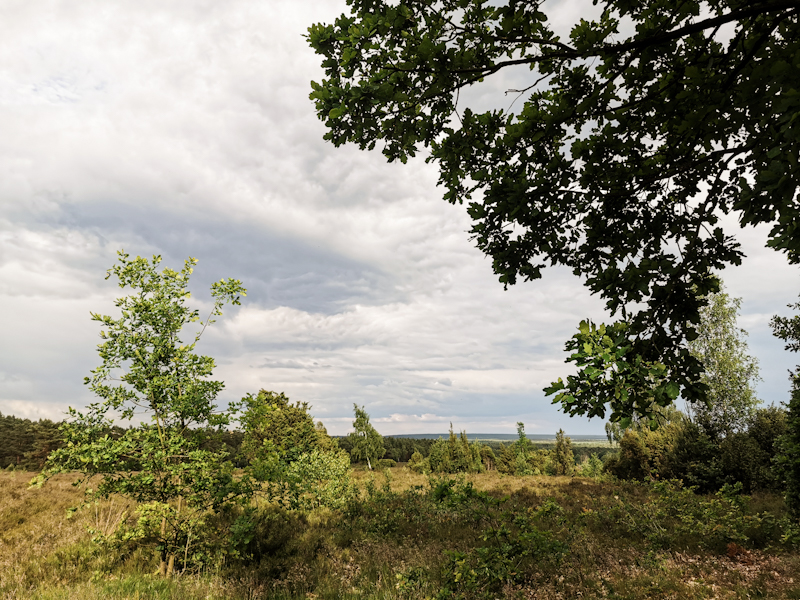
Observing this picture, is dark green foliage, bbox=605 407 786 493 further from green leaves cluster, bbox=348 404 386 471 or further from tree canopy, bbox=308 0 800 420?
green leaves cluster, bbox=348 404 386 471

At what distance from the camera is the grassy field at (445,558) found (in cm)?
614

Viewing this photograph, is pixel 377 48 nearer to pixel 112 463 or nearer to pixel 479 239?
pixel 479 239

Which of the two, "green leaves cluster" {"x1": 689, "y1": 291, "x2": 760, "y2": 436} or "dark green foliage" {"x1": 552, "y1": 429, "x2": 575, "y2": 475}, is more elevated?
"green leaves cluster" {"x1": 689, "y1": 291, "x2": 760, "y2": 436}

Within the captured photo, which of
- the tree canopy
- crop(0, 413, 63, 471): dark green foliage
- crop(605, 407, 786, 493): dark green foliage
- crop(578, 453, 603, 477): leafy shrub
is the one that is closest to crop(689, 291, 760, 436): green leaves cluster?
crop(605, 407, 786, 493): dark green foliage

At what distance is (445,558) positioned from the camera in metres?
8.38

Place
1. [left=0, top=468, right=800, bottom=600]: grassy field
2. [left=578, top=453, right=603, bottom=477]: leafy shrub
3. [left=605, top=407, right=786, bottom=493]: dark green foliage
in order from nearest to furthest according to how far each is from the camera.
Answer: [left=0, top=468, right=800, bottom=600]: grassy field → [left=605, top=407, right=786, bottom=493]: dark green foliage → [left=578, top=453, right=603, bottom=477]: leafy shrub

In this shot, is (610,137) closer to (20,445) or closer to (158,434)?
(158,434)

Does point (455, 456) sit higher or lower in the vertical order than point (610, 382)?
lower

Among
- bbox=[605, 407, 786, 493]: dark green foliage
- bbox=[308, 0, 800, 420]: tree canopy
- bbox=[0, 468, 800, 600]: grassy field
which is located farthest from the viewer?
bbox=[605, 407, 786, 493]: dark green foliage

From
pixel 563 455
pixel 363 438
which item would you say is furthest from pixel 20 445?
pixel 563 455

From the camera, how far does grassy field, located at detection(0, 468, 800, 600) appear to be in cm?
614

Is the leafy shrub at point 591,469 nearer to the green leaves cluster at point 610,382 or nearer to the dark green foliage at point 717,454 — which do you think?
the dark green foliage at point 717,454

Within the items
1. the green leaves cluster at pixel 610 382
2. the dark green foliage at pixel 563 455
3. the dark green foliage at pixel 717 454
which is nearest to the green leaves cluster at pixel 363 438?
the dark green foliage at pixel 563 455

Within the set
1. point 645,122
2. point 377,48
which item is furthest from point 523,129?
point 645,122
